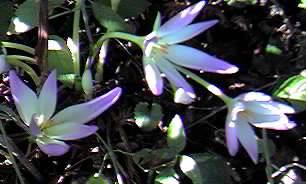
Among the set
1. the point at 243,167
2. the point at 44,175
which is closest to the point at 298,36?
the point at 243,167

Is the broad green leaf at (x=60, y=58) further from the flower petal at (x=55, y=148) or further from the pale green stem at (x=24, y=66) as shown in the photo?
the flower petal at (x=55, y=148)

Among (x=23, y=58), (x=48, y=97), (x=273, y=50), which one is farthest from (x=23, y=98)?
(x=273, y=50)

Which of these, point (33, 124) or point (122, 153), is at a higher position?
point (33, 124)

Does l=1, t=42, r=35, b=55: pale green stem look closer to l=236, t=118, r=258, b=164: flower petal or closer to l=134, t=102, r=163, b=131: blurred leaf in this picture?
l=134, t=102, r=163, b=131: blurred leaf

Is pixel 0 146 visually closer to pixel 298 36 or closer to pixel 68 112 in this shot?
pixel 68 112

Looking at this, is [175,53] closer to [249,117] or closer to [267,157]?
[249,117]

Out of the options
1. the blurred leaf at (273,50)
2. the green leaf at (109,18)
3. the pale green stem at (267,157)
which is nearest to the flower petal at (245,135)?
the pale green stem at (267,157)

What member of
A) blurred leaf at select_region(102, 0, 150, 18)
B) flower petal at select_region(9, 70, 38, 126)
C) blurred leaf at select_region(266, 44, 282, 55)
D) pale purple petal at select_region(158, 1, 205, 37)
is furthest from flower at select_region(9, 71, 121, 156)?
blurred leaf at select_region(266, 44, 282, 55)
